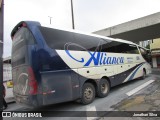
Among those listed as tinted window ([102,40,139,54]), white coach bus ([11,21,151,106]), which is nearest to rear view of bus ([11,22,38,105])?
white coach bus ([11,21,151,106])

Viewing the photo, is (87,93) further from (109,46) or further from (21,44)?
(21,44)

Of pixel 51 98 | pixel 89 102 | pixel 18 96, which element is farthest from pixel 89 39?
pixel 18 96

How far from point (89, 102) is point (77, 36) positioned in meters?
2.82

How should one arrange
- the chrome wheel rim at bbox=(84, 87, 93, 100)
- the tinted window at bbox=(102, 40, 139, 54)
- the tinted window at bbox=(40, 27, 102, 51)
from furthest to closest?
the tinted window at bbox=(102, 40, 139, 54) → the chrome wheel rim at bbox=(84, 87, 93, 100) → the tinted window at bbox=(40, 27, 102, 51)

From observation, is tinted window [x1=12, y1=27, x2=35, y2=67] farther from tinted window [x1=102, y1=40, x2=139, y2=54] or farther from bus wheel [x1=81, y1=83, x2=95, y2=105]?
tinted window [x1=102, y1=40, x2=139, y2=54]

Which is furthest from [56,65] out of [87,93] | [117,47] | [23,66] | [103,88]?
[117,47]

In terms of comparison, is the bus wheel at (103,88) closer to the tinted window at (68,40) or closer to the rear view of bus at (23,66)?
the tinted window at (68,40)

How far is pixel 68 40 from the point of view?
6184 millimetres

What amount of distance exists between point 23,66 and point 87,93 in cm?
282

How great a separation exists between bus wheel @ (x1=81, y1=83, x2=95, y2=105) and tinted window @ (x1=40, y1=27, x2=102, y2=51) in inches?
62.4

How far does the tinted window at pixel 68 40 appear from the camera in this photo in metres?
5.52

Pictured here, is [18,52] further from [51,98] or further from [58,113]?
[58,113]

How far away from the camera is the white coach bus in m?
5.06

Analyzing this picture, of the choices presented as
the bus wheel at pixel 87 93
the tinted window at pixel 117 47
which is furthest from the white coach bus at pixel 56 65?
the tinted window at pixel 117 47
